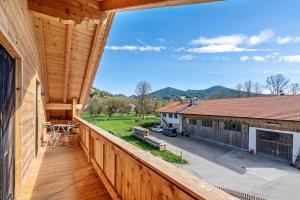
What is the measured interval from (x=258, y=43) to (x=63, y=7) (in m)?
51.6

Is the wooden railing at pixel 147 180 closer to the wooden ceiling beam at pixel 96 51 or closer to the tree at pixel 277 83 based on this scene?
the wooden ceiling beam at pixel 96 51

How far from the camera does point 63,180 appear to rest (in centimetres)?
365

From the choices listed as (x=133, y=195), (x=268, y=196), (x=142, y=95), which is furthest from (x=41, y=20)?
(x=142, y=95)

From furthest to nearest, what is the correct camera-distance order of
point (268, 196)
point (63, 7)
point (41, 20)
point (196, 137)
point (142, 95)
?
point (142, 95) < point (196, 137) < point (268, 196) < point (41, 20) < point (63, 7)

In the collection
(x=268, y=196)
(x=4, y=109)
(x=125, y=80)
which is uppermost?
(x=125, y=80)

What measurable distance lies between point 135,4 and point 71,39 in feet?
7.57

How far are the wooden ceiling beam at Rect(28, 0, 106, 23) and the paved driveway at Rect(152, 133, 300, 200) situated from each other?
831 cm

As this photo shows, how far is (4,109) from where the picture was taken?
2227 mm

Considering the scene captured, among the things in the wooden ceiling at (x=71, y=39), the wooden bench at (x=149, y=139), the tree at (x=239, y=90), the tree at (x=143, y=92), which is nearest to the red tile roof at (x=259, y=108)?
the wooden bench at (x=149, y=139)

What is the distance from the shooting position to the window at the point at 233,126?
15.7 m

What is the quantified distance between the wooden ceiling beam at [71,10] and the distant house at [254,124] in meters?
12.3

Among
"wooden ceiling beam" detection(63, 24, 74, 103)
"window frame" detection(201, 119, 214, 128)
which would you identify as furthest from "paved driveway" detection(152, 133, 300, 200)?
"wooden ceiling beam" detection(63, 24, 74, 103)

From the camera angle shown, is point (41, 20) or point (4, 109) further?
point (41, 20)

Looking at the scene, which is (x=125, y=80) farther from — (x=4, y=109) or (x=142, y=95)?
(x=4, y=109)
